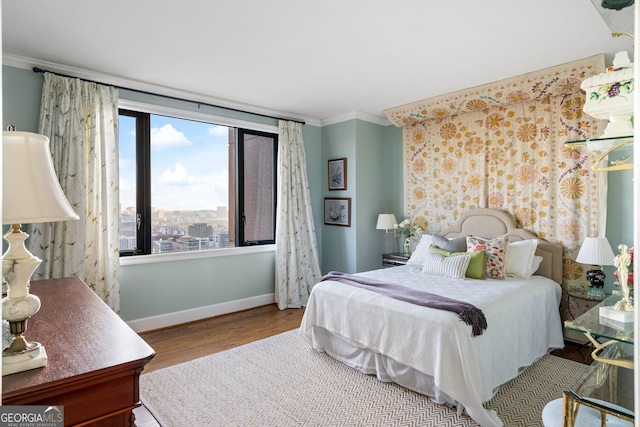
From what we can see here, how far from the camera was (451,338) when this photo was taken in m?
2.24

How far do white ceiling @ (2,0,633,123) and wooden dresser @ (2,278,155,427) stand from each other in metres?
1.95

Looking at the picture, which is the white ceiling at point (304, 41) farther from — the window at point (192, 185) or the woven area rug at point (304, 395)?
the woven area rug at point (304, 395)

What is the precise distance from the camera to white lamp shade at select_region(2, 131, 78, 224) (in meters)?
1.08

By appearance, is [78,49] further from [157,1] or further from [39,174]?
[39,174]

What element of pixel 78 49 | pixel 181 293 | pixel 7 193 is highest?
pixel 78 49

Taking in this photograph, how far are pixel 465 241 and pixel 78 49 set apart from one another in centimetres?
380

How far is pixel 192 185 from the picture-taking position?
13.8 feet

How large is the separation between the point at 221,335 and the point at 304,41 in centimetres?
282

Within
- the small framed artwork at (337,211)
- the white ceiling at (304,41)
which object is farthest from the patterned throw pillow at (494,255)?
the small framed artwork at (337,211)

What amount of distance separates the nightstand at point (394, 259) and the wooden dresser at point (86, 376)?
11.2 ft

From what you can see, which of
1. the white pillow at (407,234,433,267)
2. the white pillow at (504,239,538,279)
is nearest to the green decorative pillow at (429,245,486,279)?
the white pillow at (504,239,538,279)

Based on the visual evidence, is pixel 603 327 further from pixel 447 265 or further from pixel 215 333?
pixel 215 333

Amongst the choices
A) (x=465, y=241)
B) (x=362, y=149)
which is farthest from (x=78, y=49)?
(x=465, y=241)

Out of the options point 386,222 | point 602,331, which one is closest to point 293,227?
point 386,222
